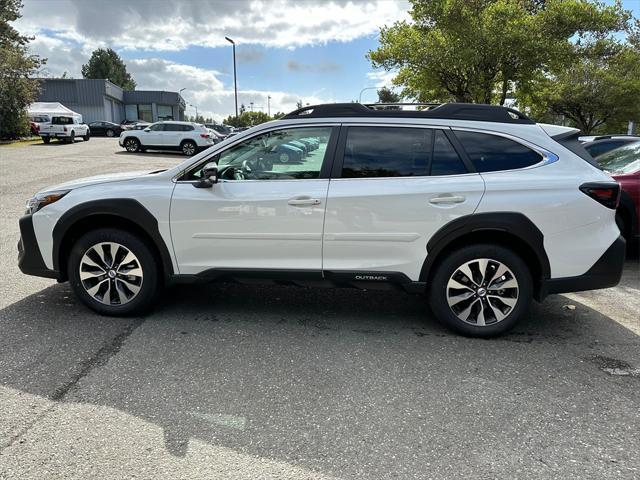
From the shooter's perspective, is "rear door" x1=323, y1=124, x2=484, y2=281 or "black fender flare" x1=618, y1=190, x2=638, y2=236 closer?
"rear door" x1=323, y1=124, x2=484, y2=281

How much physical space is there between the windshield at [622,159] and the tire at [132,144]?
22.9 m

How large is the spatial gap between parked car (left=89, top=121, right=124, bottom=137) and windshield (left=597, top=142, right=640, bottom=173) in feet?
142

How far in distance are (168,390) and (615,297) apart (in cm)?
454

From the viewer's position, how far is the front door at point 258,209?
12.9 ft

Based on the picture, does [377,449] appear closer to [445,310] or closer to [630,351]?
[445,310]

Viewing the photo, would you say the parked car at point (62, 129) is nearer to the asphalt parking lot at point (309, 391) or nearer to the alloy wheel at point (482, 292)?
the asphalt parking lot at point (309, 391)

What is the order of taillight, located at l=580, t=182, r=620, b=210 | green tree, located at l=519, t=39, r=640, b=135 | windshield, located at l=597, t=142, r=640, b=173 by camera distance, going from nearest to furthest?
taillight, located at l=580, t=182, r=620, b=210
windshield, located at l=597, t=142, r=640, b=173
green tree, located at l=519, t=39, r=640, b=135

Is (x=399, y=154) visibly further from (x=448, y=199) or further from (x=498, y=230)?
(x=498, y=230)

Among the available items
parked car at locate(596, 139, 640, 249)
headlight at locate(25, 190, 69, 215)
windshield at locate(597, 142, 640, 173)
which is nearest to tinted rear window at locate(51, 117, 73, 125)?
headlight at locate(25, 190, 69, 215)

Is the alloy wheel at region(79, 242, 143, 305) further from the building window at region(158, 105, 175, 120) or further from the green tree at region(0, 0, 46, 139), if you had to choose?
the building window at region(158, 105, 175, 120)

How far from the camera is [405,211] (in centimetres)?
382

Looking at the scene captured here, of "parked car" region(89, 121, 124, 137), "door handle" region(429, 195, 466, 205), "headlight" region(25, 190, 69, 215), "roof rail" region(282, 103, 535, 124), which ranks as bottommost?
"headlight" region(25, 190, 69, 215)

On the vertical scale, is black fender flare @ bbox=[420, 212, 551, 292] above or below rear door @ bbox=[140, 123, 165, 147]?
below

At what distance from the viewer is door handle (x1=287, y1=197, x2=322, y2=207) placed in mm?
3893
